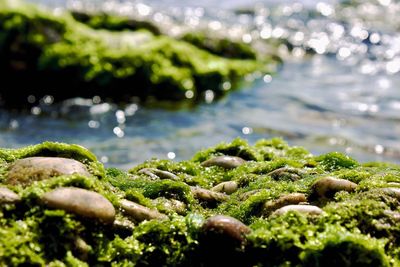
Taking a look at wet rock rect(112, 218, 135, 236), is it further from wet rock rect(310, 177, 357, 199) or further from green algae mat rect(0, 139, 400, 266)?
wet rock rect(310, 177, 357, 199)

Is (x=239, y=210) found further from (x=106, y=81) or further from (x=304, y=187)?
(x=106, y=81)

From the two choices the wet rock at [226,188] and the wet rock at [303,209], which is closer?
the wet rock at [303,209]

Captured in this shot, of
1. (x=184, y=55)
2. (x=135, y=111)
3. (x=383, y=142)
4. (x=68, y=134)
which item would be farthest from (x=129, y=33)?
(x=383, y=142)

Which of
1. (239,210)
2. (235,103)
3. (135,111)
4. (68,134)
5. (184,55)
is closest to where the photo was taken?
(239,210)

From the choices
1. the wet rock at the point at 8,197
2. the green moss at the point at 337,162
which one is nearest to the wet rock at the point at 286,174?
the green moss at the point at 337,162

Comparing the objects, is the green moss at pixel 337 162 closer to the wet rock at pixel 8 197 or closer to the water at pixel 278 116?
the wet rock at pixel 8 197

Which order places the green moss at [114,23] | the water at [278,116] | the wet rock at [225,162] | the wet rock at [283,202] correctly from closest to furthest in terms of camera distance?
the wet rock at [283,202], the wet rock at [225,162], the water at [278,116], the green moss at [114,23]

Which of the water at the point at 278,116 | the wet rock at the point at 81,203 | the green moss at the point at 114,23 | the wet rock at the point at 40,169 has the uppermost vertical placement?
the green moss at the point at 114,23
